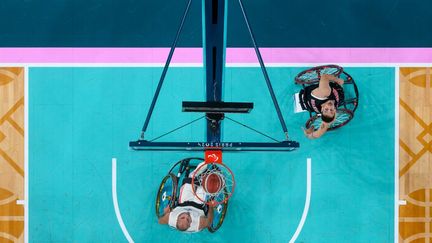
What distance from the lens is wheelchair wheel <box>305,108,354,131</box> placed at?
614 cm

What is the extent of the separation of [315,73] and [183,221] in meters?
3.22

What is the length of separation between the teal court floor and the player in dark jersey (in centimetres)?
42

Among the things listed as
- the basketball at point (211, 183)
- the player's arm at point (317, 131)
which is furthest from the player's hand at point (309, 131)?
the basketball at point (211, 183)

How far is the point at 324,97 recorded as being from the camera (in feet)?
19.6

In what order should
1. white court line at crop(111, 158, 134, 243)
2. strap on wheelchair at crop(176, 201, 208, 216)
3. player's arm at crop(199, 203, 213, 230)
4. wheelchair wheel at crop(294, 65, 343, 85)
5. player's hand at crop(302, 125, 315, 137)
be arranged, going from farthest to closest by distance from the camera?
1. white court line at crop(111, 158, 134, 243)
2. player's hand at crop(302, 125, 315, 137)
3. wheelchair wheel at crop(294, 65, 343, 85)
4. strap on wheelchair at crop(176, 201, 208, 216)
5. player's arm at crop(199, 203, 213, 230)

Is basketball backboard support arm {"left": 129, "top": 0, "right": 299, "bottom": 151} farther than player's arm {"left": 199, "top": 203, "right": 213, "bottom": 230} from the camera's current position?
No

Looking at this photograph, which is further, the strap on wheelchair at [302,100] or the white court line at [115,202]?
the white court line at [115,202]

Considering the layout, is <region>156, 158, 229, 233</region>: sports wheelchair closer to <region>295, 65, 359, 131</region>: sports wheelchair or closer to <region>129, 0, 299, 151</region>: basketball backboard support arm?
<region>129, 0, 299, 151</region>: basketball backboard support arm

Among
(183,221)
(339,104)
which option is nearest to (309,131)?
(339,104)

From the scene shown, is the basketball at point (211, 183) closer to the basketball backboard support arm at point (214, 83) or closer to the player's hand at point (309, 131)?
the basketball backboard support arm at point (214, 83)

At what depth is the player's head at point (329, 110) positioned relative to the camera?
234 inches

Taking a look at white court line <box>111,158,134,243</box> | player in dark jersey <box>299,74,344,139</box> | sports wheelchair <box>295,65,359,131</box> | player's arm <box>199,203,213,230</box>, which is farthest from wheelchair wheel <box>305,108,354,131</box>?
white court line <box>111,158,134,243</box>

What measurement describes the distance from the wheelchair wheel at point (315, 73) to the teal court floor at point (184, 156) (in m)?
0.19

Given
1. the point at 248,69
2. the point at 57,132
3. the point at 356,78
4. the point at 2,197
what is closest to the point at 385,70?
the point at 356,78
